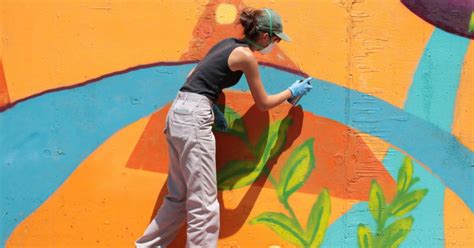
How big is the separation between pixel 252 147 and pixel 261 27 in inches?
29.0

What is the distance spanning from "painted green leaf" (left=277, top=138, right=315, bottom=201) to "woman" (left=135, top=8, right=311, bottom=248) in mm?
403

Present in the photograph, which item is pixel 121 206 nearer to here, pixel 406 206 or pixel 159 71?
pixel 159 71

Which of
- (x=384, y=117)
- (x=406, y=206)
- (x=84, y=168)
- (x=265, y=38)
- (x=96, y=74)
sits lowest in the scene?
(x=406, y=206)

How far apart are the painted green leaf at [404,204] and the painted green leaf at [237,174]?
2.67ft

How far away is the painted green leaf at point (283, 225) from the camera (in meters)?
3.72

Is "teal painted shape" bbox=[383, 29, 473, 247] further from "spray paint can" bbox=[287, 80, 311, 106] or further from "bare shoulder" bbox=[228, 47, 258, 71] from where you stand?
"bare shoulder" bbox=[228, 47, 258, 71]

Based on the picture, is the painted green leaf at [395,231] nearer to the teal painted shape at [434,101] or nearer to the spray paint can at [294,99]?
the teal painted shape at [434,101]

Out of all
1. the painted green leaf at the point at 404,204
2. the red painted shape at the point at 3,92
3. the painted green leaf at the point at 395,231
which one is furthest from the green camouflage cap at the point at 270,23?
the red painted shape at the point at 3,92

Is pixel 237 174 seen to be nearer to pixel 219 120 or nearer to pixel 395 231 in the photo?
pixel 219 120

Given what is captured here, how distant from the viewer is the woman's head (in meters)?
3.35

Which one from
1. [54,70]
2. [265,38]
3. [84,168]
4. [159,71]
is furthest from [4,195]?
[265,38]

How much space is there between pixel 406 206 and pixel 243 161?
990 mm

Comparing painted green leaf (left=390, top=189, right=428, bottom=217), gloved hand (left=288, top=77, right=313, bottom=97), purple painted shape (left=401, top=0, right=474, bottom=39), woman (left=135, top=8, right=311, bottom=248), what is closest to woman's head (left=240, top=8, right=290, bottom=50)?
woman (left=135, top=8, right=311, bottom=248)

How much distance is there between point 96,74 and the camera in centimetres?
370
